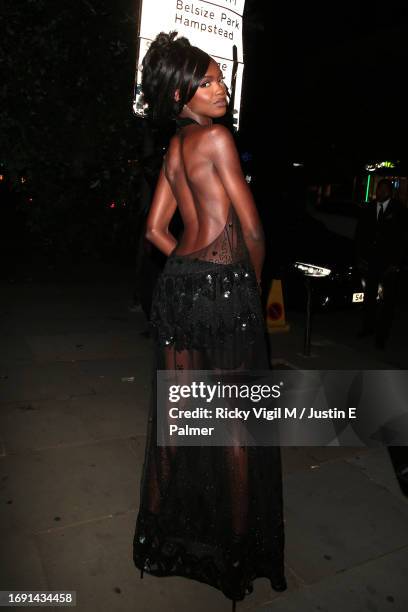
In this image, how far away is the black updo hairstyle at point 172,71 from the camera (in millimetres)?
2229

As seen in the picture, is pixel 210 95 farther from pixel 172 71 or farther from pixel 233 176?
pixel 233 176

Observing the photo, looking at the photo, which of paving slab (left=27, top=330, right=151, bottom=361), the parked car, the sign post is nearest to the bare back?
the sign post

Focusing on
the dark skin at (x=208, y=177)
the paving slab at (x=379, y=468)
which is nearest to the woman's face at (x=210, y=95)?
the dark skin at (x=208, y=177)

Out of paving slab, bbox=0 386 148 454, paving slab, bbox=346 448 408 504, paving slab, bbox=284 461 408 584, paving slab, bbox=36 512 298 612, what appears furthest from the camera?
paving slab, bbox=0 386 148 454

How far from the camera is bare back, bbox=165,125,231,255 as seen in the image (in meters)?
2.21

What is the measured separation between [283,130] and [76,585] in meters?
14.6

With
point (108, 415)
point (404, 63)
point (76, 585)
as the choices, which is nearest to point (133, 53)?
point (108, 415)

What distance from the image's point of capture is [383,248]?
675cm

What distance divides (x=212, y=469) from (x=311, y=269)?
6115mm

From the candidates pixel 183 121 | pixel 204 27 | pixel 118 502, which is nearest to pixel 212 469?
pixel 118 502

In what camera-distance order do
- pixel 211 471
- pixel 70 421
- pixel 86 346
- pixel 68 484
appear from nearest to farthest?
pixel 211 471 < pixel 68 484 < pixel 70 421 < pixel 86 346

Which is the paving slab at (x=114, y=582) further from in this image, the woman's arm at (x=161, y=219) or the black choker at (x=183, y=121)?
the black choker at (x=183, y=121)

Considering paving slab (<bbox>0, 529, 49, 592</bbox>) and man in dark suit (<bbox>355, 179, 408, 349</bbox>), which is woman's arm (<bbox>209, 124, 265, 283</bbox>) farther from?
man in dark suit (<bbox>355, 179, 408, 349</bbox>)

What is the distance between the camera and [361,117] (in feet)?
71.8
